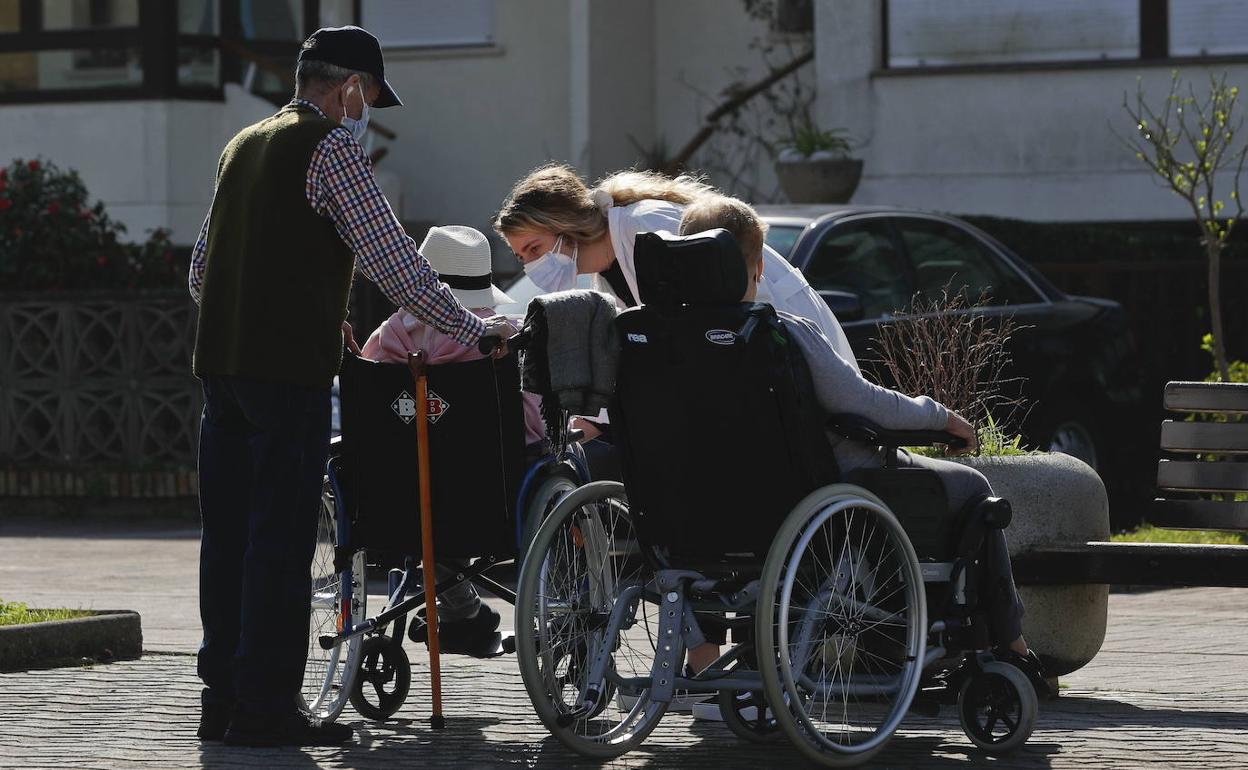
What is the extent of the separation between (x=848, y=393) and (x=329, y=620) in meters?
1.93

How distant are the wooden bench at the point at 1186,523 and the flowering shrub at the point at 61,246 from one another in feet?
30.6

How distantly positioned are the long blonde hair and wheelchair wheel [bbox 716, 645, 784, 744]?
1603mm

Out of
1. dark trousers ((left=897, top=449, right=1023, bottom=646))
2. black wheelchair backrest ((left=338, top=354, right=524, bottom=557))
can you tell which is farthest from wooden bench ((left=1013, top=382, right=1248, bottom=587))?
black wheelchair backrest ((left=338, top=354, right=524, bottom=557))

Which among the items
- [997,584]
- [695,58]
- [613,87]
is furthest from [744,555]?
[695,58]

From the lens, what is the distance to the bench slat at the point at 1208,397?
7.36 m

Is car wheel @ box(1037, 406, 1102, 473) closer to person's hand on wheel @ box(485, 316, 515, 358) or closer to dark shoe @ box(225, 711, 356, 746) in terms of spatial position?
person's hand on wheel @ box(485, 316, 515, 358)

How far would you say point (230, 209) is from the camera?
241 inches

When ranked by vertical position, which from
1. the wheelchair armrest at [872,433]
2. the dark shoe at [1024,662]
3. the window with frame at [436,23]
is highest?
the window with frame at [436,23]

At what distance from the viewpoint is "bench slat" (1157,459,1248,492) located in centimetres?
750

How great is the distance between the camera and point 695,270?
18.5ft

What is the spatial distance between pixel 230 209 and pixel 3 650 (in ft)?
7.53

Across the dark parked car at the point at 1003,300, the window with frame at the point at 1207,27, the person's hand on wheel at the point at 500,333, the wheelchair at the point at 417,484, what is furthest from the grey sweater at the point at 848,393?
the window with frame at the point at 1207,27

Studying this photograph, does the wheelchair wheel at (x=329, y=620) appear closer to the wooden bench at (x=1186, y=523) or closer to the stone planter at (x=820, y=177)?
the wooden bench at (x=1186, y=523)

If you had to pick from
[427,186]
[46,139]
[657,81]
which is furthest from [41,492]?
[657,81]
